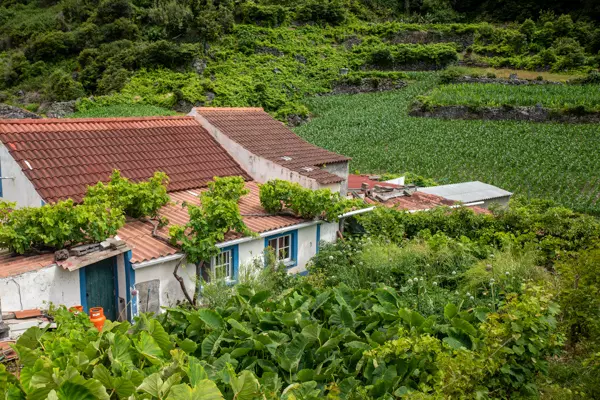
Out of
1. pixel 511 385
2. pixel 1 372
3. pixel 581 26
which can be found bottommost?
pixel 511 385

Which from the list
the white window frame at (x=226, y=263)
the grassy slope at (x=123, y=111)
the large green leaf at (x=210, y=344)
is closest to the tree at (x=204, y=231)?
the white window frame at (x=226, y=263)

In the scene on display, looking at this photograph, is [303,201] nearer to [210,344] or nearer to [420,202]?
[420,202]

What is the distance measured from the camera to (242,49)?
176 feet

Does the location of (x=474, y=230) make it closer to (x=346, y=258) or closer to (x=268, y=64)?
(x=346, y=258)

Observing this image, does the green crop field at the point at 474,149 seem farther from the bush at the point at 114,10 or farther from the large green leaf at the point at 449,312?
the bush at the point at 114,10

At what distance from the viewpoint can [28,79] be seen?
52719 millimetres

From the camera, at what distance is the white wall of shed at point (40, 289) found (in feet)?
28.2

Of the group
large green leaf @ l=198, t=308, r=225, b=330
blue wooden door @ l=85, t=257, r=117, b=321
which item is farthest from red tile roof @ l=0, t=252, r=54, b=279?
large green leaf @ l=198, t=308, r=225, b=330

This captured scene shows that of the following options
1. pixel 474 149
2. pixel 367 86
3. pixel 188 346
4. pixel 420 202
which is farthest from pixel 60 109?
pixel 188 346

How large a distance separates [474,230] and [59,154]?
11.0 meters

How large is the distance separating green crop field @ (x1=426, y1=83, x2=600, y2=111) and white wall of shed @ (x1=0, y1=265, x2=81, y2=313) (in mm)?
35595

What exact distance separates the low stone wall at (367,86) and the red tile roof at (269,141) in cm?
3325

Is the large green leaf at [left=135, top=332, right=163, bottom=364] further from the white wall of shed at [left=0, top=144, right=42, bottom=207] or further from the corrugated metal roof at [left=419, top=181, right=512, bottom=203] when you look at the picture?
the corrugated metal roof at [left=419, top=181, right=512, bottom=203]

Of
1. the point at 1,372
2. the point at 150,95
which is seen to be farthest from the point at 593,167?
the point at 150,95
